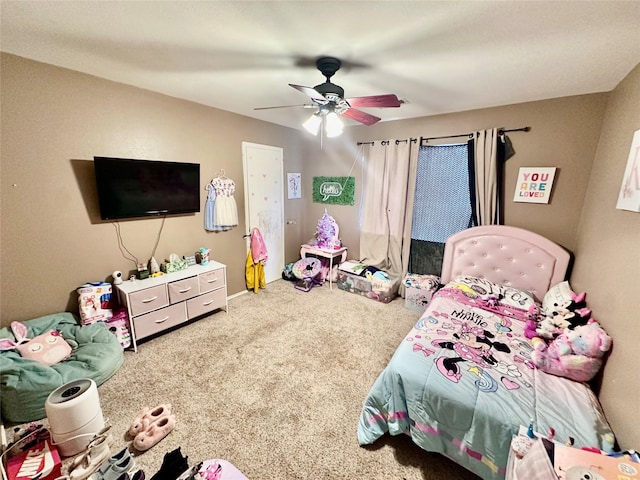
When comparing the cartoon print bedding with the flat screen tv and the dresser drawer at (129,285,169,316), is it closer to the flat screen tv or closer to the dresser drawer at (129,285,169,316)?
the dresser drawer at (129,285,169,316)

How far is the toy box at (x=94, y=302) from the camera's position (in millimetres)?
2188

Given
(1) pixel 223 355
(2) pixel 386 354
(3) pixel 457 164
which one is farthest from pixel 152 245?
(3) pixel 457 164

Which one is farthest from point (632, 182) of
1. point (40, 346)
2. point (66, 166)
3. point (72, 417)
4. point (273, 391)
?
point (40, 346)

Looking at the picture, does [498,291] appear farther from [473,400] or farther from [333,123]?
[333,123]

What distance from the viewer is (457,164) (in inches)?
122

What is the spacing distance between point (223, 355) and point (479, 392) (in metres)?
2.05

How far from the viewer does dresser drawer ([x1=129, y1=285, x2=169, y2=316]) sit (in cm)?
232

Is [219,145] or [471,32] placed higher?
[471,32]

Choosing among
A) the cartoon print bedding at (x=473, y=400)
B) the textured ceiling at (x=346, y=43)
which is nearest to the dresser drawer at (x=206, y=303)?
the cartoon print bedding at (x=473, y=400)

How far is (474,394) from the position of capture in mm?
1376

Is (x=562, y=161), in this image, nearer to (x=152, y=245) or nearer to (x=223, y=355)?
(x=223, y=355)

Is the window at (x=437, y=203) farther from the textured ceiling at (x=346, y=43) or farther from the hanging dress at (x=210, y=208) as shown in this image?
the hanging dress at (x=210, y=208)

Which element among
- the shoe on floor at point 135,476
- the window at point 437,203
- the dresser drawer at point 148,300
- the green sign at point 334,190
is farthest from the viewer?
the green sign at point 334,190

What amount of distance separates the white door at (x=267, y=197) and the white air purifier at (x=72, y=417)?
2.40 m
